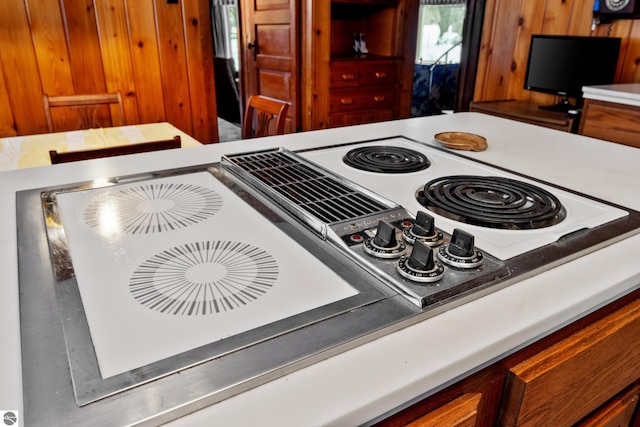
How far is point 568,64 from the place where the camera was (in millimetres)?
2973

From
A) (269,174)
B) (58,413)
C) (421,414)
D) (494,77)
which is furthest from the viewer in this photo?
(494,77)

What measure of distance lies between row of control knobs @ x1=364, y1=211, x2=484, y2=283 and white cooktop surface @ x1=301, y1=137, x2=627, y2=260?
0.26ft

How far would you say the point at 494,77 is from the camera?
12.2 ft

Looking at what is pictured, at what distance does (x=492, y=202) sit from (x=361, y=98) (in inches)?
123

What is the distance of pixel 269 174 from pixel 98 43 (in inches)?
86.9

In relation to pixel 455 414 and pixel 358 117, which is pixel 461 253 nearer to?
pixel 455 414

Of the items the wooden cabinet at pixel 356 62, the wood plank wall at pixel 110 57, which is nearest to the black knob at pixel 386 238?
the wood plank wall at pixel 110 57

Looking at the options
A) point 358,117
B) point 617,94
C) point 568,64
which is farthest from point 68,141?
point 568,64

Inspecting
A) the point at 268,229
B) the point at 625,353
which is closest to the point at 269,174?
the point at 268,229

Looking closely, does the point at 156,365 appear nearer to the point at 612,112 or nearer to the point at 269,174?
the point at 269,174

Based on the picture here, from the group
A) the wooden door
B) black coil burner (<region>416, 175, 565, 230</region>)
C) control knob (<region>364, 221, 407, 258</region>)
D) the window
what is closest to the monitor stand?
the wooden door

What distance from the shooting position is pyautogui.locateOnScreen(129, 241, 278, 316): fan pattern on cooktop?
55 cm

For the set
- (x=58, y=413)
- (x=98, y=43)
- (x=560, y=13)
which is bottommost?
(x=58, y=413)

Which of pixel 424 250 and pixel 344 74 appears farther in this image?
pixel 344 74
